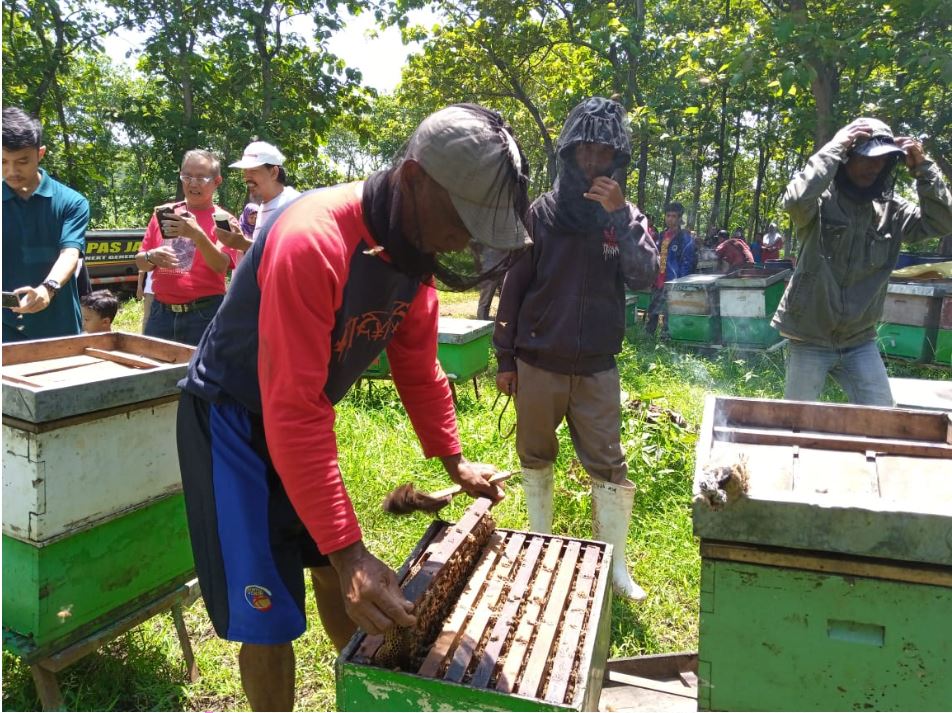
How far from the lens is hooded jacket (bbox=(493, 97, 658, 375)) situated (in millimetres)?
2633

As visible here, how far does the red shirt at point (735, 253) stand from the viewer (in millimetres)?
9820

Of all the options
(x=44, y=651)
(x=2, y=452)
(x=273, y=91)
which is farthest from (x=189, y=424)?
(x=273, y=91)

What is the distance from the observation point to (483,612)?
1.69m

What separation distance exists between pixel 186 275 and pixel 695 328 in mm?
5119

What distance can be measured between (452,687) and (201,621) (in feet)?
5.61

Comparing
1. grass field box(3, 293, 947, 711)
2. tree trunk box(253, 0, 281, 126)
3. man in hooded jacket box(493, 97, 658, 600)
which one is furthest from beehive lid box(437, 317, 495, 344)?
tree trunk box(253, 0, 281, 126)

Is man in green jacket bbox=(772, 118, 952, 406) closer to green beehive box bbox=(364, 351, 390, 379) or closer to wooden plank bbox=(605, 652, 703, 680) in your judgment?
wooden plank bbox=(605, 652, 703, 680)

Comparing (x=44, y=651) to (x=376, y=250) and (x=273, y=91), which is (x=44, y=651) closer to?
(x=376, y=250)

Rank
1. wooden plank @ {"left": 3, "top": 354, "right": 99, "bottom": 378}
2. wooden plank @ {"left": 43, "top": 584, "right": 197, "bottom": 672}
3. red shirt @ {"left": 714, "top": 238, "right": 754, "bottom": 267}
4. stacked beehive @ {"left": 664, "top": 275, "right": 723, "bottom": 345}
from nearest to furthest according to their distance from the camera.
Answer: wooden plank @ {"left": 43, "top": 584, "right": 197, "bottom": 672} < wooden plank @ {"left": 3, "top": 354, "right": 99, "bottom": 378} < stacked beehive @ {"left": 664, "top": 275, "right": 723, "bottom": 345} < red shirt @ {"left": 714, "top": 238, "right": 754, "bottom": 267}

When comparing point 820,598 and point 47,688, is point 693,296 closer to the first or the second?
point 820,598

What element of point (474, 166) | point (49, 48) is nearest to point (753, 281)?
point (474, 166)

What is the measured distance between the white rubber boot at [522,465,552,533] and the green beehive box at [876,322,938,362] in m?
4.30

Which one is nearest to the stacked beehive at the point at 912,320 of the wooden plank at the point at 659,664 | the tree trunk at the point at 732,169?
the wooden plank at the point at 659,664

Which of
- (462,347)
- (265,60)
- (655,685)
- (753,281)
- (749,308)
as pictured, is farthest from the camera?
(265,60)
